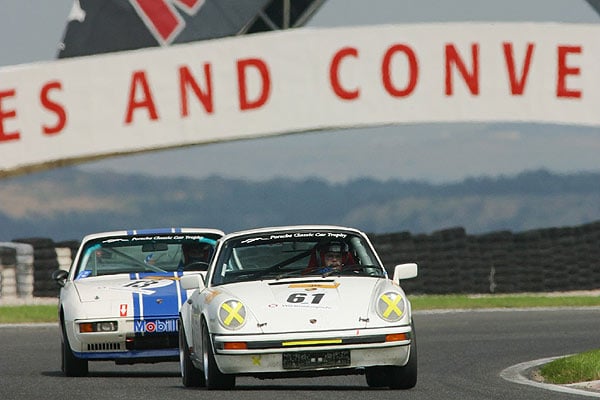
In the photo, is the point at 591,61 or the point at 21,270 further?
the point at 591,61

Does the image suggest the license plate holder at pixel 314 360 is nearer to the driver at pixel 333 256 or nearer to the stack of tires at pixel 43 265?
the driver at pixel 333 256

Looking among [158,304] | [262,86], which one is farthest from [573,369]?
[262,86]

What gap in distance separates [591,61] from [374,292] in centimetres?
3040

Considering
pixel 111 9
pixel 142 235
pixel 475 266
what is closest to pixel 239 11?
pixel 111 9

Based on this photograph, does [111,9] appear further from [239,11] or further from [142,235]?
[142,235]

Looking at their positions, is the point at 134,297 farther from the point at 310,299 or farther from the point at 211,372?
the point at 310,299

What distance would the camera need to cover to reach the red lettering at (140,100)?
40562 millimetres

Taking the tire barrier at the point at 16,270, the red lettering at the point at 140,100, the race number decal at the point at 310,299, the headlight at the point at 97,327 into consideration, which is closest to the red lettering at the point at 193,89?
the red lettering at the point at 140,100

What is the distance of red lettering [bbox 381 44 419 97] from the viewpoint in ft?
133

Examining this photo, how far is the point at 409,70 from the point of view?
40.8m

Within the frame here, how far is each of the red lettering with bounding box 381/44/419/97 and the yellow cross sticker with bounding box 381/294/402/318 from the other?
2900 cm

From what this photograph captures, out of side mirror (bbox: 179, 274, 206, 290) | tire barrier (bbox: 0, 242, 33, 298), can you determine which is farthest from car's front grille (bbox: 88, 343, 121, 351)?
tire barrier (bbox: 0, 242, 33, 298)

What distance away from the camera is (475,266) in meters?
32.7

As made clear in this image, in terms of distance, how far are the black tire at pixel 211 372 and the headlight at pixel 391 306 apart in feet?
4.20
